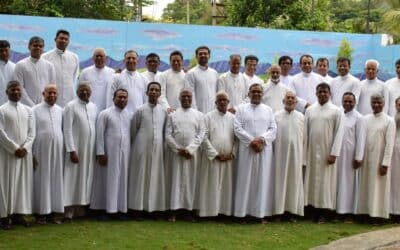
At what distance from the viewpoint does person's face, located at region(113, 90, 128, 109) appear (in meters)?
7.29

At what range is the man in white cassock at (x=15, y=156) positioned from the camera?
659cm

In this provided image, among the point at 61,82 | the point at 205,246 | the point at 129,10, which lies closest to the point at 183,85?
the point at 61,82

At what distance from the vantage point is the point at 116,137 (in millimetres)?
7328

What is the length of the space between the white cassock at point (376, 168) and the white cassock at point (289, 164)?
0.91 meters

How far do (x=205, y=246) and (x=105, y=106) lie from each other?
8.94 ft

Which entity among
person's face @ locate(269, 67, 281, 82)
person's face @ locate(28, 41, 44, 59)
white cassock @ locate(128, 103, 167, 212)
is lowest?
white cassock @ locate(128, 103, 167, 212)

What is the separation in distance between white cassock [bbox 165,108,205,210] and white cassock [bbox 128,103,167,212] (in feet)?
0.41

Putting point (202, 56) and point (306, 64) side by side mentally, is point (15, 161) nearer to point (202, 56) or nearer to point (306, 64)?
point (202, 56)

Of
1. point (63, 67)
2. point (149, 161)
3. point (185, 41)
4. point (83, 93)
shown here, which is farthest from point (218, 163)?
point (185, 41)

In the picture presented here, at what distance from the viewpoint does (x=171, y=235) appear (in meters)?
6.65

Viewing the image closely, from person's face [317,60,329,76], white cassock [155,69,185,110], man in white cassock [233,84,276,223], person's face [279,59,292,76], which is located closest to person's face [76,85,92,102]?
white cassock [155,69,185,110]

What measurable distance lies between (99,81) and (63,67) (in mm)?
513

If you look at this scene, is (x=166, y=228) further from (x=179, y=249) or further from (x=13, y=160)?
(x=13, y=160)

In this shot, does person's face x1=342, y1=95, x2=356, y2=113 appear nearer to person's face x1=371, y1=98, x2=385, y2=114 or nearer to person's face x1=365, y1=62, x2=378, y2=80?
person's face x1=371, y1=98, x2=385, y2=114
